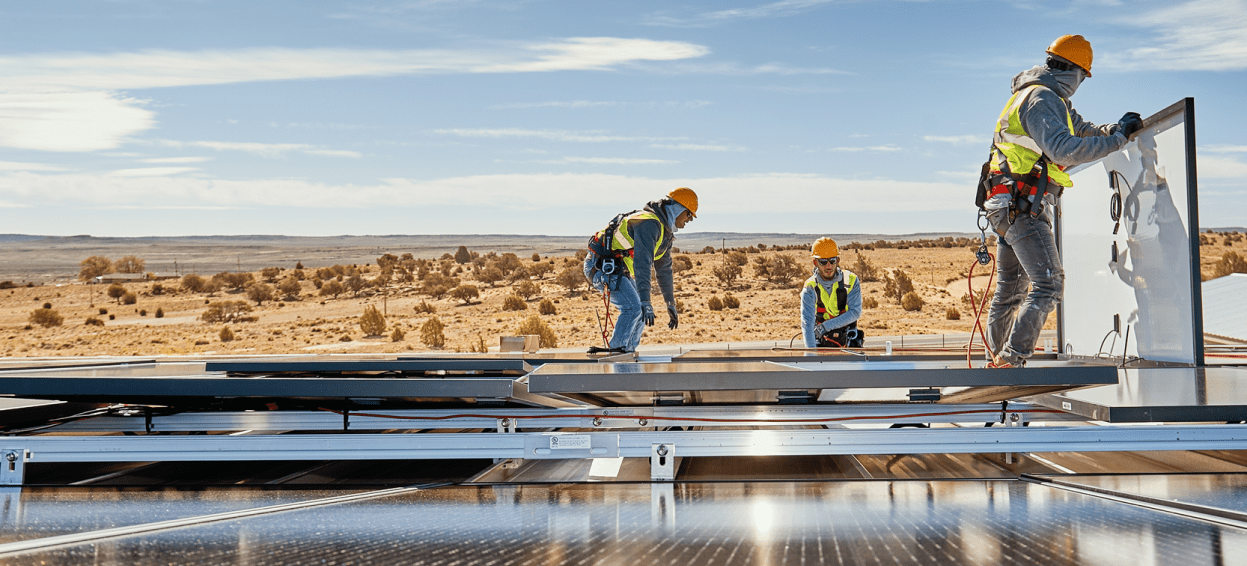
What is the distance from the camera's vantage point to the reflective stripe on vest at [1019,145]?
4.72m

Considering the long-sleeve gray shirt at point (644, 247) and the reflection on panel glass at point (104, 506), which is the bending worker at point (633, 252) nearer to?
the long-sleeve gray shirt at point (644, 247)

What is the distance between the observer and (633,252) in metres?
7.66

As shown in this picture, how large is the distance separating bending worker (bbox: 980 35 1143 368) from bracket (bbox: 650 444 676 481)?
6.81 feet

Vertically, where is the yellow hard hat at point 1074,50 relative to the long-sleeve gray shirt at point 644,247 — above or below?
above

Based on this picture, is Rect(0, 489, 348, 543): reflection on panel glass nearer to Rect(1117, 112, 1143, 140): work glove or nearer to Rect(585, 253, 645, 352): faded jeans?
Rect(1117, 112, 1143, 140): work glove

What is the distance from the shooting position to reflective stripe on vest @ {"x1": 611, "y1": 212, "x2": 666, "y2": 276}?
763 centimetres

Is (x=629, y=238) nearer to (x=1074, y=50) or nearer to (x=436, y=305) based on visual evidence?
(x=1074, y=50)

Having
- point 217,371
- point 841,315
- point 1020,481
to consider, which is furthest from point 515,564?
point 841,315

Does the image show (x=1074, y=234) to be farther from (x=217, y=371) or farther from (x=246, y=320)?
(x=246, y=320)

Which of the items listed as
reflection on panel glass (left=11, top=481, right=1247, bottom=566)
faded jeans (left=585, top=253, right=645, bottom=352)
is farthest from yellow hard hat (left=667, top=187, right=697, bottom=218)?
reflection on panel glass (left=11, top=481, right=1247, bottom=566)

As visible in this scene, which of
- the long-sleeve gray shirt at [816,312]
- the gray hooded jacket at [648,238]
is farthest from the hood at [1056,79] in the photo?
the long-sleeve gray shirt at [816,312]

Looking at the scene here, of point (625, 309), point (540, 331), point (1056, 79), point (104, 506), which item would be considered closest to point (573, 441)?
point (104, 506)

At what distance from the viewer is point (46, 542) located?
2.80 m

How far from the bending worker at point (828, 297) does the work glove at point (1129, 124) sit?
3917mm
